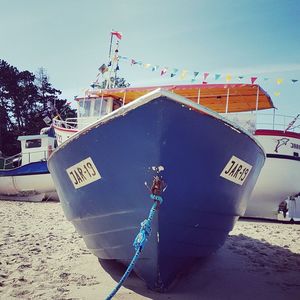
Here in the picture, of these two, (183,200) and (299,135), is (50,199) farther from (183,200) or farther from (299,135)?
(183,200)

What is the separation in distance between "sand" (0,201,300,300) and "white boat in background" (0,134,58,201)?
8.34 metres

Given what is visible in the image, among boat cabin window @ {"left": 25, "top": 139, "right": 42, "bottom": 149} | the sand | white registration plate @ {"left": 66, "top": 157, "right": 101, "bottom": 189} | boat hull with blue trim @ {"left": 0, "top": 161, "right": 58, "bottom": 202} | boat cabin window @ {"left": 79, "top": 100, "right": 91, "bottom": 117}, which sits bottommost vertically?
boat hull with blue trim @ {"left": 0, "top": 161, "right": 58, "bottom": 202}

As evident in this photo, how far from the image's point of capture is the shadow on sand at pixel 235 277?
3.11m

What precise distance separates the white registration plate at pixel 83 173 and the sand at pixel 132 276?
1.11 metres

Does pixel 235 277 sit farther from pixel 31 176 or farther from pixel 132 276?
pixel 31 176

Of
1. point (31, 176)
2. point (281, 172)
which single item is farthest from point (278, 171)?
point (31, 176)

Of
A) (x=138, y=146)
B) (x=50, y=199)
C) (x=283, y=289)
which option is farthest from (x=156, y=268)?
(x=50, y=199)

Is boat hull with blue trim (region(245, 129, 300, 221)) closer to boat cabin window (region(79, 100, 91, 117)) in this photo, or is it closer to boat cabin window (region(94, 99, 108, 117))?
boat cabin window (region(94, 99, 108, 117))

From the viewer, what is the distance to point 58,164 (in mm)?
3598

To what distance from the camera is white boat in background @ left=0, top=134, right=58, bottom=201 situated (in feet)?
45.3

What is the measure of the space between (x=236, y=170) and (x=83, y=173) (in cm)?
166

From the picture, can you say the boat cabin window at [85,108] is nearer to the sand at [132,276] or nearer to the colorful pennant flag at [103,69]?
the colorful pennant flag at [103,69]

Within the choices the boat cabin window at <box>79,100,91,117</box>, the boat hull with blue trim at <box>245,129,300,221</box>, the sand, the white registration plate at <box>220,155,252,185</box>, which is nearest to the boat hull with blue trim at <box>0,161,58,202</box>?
the boat cabin window at <box>79,100,91,117</box>

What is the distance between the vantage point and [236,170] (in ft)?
10.7
